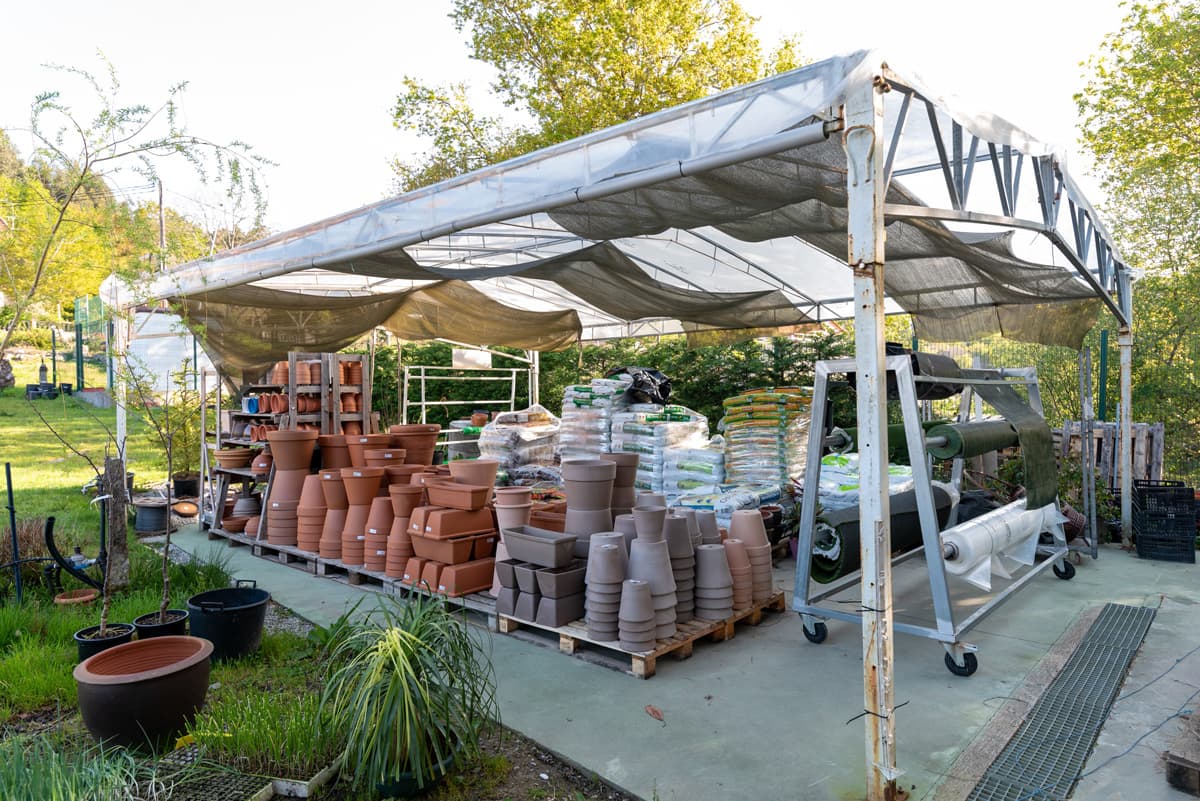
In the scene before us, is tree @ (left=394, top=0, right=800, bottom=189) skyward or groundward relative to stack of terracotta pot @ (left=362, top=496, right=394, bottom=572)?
skyward

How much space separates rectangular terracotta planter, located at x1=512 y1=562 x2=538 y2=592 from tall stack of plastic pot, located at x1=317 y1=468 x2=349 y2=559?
7.15ft

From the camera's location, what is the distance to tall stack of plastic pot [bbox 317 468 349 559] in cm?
573

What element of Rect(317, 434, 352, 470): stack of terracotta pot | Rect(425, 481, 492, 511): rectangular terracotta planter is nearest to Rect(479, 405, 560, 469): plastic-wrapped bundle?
Rect(317, 434, 352, 470): stack of terracotta pot

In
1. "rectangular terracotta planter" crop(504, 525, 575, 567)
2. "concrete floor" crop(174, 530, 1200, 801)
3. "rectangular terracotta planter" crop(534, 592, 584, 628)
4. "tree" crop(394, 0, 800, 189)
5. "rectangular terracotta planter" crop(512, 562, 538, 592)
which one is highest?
"tree" crop(394, 0, 800, 189)

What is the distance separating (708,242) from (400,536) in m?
3.59

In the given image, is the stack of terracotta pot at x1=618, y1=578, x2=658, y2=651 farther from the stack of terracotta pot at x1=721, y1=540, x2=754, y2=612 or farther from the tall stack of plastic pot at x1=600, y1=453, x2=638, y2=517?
the tall stack of plastic pot at x1=600, y1=453, x2=638, y2=517

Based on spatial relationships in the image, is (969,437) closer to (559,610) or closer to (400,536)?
(559,610)

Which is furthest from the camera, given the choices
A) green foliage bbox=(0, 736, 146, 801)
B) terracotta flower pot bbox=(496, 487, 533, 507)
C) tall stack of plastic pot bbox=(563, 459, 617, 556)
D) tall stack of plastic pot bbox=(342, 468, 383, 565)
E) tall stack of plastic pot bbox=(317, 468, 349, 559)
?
tall stack of plastic pot bbox=(317, 468, 349, 559)

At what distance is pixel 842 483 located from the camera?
5.71m

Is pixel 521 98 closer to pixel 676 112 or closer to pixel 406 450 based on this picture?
pixel 406 450

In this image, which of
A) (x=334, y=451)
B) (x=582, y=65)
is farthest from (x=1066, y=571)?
(x=582, y=65)

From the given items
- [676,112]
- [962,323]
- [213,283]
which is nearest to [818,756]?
[676,112]

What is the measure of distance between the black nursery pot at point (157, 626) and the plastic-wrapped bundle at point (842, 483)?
175 inches

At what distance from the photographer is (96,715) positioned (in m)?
2.68
